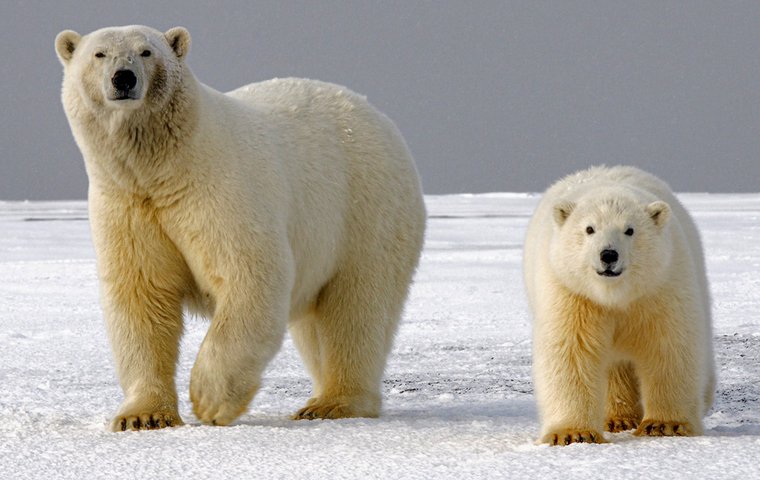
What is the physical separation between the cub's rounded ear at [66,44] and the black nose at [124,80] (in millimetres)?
442

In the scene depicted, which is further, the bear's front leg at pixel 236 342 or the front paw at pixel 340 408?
the front paw at pixel 340 408

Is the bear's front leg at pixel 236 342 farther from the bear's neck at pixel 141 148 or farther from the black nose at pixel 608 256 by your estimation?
the black nose at pixel 608 256

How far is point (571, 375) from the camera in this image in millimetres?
4199

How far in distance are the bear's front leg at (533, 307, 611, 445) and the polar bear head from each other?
0.14 metres

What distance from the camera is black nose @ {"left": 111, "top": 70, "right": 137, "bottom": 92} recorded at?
4.34 meters

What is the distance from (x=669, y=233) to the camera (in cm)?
447

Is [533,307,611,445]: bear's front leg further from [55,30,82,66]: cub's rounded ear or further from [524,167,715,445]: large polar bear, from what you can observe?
[55,30,82,66]: cub's rounded ear

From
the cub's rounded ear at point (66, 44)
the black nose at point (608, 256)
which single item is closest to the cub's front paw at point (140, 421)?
the cub's rounded ear at point (66, 44)

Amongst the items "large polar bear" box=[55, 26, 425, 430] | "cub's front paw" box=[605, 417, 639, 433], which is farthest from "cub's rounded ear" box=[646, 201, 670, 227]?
"large polar bear" box=[55, 26, 425, 430]

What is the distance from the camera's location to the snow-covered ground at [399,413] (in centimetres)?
348

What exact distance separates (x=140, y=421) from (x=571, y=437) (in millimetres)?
1722

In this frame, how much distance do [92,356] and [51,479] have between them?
3.75m

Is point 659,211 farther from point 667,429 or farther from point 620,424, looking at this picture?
point 620,424

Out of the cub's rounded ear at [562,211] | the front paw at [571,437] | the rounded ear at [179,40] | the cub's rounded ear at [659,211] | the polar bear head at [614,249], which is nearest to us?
the front paw at [571,437]
